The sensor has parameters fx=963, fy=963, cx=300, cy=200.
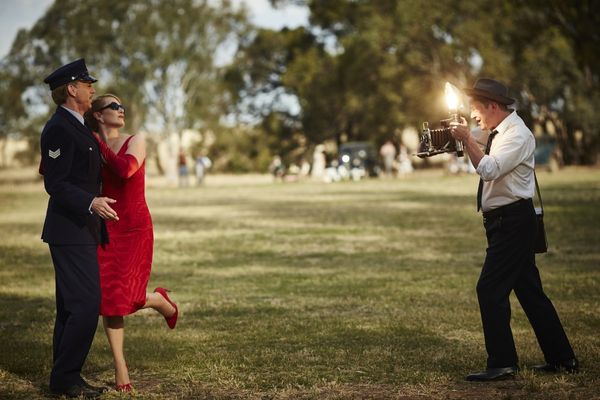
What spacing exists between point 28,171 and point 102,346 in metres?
86.9

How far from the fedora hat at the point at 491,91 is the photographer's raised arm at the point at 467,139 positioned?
34 cm

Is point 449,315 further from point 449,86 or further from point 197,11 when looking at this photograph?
point 197,11

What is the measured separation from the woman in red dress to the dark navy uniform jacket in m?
0.17

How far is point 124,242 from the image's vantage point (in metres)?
6.44

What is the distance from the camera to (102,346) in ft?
28.2

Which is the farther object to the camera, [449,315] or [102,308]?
[449,315]

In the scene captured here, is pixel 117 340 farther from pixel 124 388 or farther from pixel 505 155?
pixel 505 155

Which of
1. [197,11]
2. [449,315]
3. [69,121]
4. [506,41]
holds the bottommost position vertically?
[449,315]

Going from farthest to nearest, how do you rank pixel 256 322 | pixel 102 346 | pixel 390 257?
pixel 390 257
pixel 256 322
pixel 102 346

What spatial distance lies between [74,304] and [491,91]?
3.14 metres

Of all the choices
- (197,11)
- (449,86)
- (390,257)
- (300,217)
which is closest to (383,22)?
(197,11)

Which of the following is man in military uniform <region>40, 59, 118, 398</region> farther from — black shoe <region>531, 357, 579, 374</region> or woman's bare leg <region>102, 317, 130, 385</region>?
black shoe <region>531, 357, 579, 374</region>

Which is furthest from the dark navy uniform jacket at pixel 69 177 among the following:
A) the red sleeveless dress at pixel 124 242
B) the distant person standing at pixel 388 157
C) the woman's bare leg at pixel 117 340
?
the distant person standing at pixel 388 157

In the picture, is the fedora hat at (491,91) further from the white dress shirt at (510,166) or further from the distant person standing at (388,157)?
the distant person standing at (388,157)
